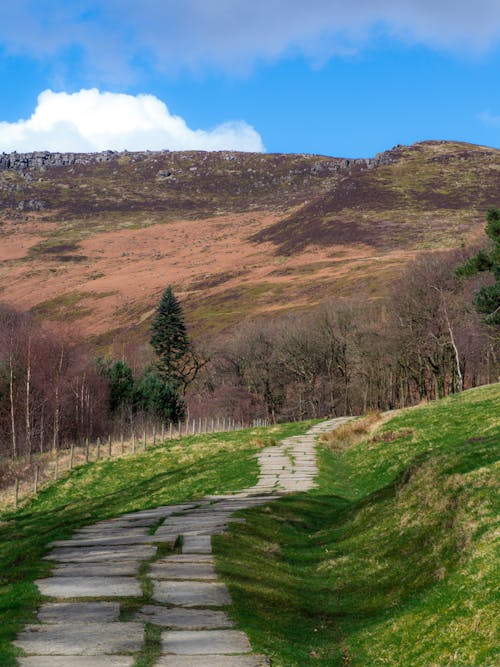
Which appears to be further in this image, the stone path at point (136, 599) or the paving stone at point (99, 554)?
the paving stone at point (99, 554)

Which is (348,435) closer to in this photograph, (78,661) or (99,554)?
(99,554)

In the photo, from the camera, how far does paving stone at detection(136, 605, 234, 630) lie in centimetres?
909

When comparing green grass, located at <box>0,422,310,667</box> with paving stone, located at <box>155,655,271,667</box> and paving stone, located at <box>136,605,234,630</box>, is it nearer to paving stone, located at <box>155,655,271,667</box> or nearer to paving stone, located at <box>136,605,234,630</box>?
paving stone, located at <box>155,655,271,667</box>

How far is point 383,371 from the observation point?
76625 mm

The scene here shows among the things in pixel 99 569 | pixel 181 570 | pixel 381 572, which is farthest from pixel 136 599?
pixel 381 572

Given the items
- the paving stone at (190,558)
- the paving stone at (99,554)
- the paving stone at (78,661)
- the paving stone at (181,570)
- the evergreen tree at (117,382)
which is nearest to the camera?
the paving stone at (78,661)

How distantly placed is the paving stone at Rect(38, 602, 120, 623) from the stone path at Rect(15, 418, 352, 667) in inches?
0.5

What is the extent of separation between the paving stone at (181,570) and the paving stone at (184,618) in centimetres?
167

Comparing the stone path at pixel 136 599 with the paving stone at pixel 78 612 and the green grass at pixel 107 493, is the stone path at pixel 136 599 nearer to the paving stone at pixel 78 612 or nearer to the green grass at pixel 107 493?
the paving stone at pixel 78 612

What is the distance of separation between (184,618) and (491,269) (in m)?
39.1

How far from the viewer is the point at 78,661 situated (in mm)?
7641

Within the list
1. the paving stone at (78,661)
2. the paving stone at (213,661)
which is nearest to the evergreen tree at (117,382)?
the paving stone at (78,661)

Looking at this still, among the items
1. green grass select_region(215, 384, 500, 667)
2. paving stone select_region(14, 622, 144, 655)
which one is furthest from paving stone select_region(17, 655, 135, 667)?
green grass select_region(215, 384, 500, 667)

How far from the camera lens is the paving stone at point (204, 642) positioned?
8.16 m
